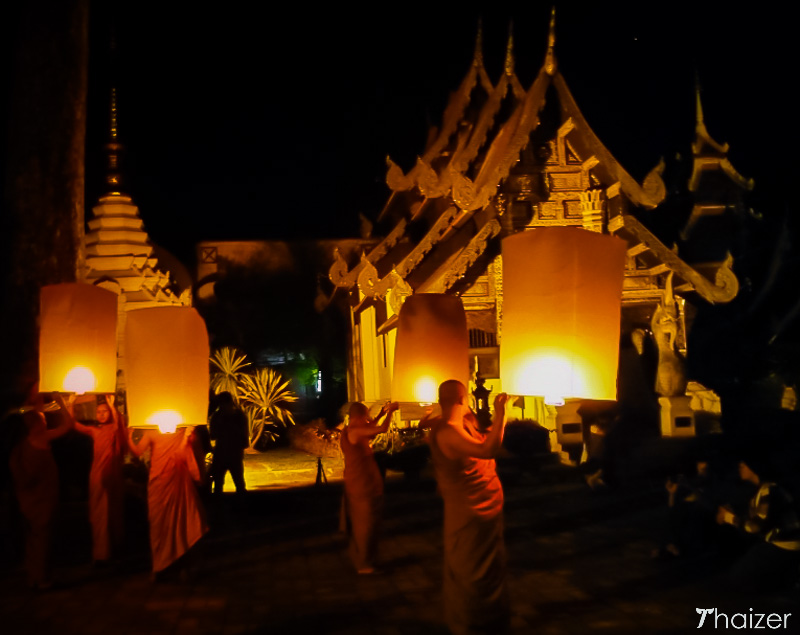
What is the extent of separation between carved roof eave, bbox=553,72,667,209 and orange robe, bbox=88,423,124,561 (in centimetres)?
1044

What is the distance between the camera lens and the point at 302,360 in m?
24.9

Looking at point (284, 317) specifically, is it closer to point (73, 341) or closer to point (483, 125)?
point (483, 125)

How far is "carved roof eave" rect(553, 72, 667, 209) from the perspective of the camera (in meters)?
15.3

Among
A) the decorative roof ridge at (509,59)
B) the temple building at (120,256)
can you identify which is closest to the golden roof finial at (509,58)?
the decorative roof ridge at (509,59)

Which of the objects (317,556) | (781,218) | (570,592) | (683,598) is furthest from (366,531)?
(781,218)

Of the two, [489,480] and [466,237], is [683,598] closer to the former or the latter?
[489,480]

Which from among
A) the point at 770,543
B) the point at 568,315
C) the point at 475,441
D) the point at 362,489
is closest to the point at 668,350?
the point at 362,489

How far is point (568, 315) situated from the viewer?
18.0ft

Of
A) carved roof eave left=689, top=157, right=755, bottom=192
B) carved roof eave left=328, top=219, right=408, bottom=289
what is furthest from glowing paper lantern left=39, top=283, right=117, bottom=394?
carved roof eave left=689, top=157, right=755, bottom=192

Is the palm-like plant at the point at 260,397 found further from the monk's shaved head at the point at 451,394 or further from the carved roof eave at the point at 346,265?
the monk's shaved head at the point at 451,394

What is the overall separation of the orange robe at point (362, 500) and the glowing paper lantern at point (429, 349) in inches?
27.5

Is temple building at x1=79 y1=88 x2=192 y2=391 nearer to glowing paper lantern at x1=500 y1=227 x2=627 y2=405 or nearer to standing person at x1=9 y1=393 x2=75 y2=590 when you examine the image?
standing person at x1=9 y1=393 x2=75 y2=590

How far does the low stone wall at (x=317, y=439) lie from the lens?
1848 centimetres

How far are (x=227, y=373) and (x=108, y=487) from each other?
1192 cm
